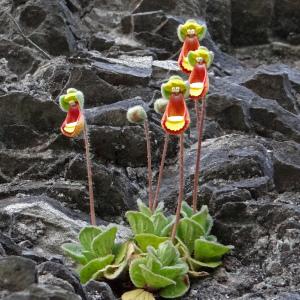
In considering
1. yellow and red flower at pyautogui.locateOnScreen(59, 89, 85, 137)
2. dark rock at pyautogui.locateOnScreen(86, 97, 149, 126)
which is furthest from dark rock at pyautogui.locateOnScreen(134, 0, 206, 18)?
yellow and red flower at pyautogui.locateOnScreen(59, 89, 85, 137)

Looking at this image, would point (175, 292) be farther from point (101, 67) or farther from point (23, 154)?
Answer: point (101, 67)

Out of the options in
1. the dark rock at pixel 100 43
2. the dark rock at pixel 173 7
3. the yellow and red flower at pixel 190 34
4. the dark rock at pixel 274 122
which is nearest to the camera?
the yellow and red flower at pixel 190 34

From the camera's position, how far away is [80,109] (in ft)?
14.5

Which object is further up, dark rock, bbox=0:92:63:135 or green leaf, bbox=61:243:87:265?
dark rock, bbox=0:92:63:135

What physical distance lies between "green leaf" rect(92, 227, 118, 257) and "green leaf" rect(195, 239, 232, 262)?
0.48 m

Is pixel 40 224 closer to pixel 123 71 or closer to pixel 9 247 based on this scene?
pixel 9 247

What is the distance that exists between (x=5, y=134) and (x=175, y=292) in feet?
6.33

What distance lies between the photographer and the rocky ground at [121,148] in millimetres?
4262

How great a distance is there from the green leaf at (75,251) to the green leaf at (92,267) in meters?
0.10

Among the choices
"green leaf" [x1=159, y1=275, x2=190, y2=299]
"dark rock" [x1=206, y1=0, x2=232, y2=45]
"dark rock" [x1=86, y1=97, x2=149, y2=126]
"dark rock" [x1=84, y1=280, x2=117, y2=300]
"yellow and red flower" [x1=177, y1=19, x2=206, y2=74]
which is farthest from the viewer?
"dark rock" [x1=206, y1=0, x2=232, y2=45]

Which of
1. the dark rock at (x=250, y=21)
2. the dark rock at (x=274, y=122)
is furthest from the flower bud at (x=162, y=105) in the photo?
the dark rock at (x=250, y=21)

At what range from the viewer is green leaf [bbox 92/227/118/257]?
416cm

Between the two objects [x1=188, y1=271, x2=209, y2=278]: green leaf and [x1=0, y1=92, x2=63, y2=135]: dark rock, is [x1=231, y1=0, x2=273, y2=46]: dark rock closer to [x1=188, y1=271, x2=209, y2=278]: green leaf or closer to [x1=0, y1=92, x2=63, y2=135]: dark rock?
[x1=0, y1=92, x2=63, y2=135]: dark rock

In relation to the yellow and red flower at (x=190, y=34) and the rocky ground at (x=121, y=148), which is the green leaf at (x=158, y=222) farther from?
the yellow and red flower at (x=190, y=34)
